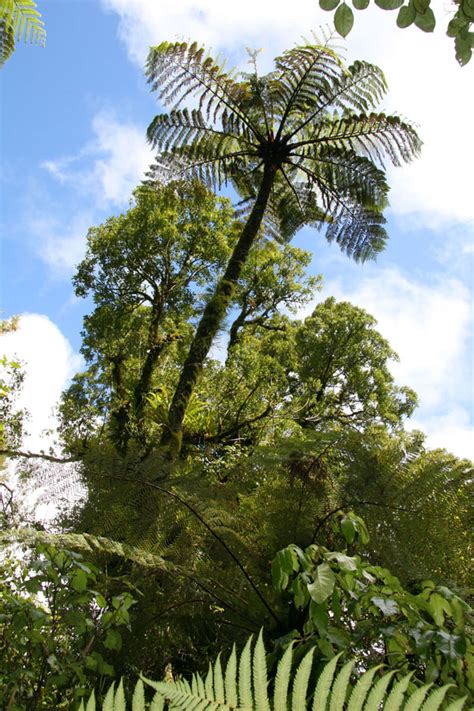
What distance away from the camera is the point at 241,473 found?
289 centimetres

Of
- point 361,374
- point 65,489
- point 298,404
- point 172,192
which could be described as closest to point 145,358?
point 298,404

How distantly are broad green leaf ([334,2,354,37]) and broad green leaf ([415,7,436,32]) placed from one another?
21 centimetres

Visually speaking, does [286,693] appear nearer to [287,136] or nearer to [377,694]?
[377,694]

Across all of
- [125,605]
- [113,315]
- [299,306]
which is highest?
[299,306]

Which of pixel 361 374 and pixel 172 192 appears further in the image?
pixel 361 374

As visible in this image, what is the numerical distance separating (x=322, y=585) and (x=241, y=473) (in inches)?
Result: 62.2

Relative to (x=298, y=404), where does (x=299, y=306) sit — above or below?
above

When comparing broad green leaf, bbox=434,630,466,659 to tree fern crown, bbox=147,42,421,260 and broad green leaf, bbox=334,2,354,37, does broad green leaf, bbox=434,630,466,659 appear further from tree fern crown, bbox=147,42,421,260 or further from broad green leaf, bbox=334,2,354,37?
tree fern crown, bbox=147,42,421,260

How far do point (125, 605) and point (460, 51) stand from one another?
7.06 ft

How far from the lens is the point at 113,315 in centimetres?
1162

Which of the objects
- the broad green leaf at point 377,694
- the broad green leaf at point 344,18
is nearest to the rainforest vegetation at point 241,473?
the broad green leaf at point 377,694

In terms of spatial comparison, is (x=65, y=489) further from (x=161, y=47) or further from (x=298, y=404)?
(x=298, y=404)

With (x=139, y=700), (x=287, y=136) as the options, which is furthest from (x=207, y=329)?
(x=139, y=700)

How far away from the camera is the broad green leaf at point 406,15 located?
1.55 metres
